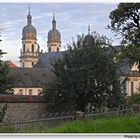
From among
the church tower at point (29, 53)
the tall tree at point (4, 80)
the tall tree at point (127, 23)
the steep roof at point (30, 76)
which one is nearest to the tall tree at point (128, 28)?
the tall tree at point (127, 23)

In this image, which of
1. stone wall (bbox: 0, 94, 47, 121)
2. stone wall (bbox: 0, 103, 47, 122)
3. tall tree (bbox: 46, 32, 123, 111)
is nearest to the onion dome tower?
tall tree (bbox: 46, 32, 123, 111)

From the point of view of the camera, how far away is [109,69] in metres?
28.9

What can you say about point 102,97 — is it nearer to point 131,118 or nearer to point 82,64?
point 82,64

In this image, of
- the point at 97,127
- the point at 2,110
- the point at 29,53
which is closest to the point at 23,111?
the point at 2,110

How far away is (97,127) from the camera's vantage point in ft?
38.6

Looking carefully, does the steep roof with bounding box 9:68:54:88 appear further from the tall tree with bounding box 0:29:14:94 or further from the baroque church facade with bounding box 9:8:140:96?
the tall tree with bounding box 0:29:14:94

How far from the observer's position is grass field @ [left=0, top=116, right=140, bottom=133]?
37.9 feet

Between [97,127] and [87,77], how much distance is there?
53.8ft

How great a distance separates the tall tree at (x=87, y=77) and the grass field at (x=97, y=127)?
14.5 m

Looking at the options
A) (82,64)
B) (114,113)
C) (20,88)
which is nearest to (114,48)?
(82,64)

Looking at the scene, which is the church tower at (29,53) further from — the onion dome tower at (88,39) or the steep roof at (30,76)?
the onion dome tower at (88,39)

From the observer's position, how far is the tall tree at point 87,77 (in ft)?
90.7

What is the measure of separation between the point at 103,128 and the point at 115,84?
57.0 feet

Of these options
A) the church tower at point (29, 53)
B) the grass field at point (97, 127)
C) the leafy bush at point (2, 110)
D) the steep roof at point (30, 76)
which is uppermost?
the church tower at point (29, 53)
